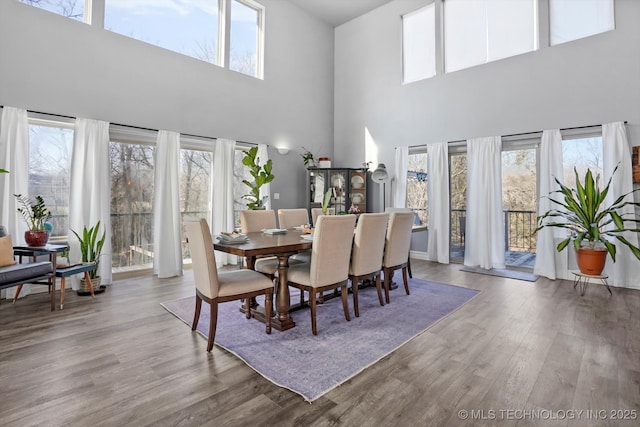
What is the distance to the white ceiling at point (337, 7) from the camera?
632 cm

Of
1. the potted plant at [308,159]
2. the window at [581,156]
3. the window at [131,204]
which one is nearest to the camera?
the window at [581,156]

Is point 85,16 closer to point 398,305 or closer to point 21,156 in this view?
point 21,156

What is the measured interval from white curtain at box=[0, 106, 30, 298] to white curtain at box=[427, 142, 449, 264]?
5.75 meters

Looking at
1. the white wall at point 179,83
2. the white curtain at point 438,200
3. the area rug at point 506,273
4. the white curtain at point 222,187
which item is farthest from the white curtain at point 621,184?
the white curtain at point 222,187

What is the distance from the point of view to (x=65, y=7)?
3.99 meters

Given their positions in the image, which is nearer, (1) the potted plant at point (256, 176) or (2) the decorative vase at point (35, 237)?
(2) the decorative vase at point (35, 237)

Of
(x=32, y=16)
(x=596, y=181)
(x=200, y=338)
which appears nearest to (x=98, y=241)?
(x=200, y=338)

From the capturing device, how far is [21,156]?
12.1 feet

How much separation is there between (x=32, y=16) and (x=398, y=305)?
207 inches

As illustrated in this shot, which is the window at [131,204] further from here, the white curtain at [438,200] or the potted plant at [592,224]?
the potted plant at [592,224]

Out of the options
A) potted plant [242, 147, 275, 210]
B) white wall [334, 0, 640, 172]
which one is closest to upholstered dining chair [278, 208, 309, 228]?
potted plant [242, 147, 275, 210]

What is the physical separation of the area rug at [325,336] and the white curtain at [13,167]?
6.54 ft

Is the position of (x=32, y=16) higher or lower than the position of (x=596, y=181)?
higher

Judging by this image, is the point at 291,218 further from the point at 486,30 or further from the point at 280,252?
the point at 486,30
